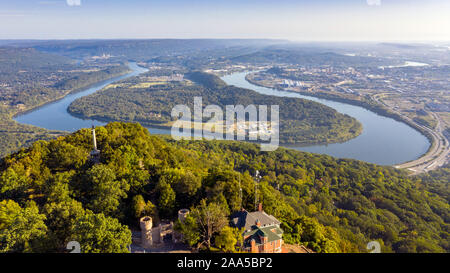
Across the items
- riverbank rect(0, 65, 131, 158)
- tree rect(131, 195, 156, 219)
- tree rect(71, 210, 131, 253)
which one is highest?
tree rect(71, 210, 131, 253)

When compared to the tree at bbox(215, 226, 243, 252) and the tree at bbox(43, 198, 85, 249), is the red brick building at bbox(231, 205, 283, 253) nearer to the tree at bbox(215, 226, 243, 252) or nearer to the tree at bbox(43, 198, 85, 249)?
the tree at bbox(215, 226, 243, 252)

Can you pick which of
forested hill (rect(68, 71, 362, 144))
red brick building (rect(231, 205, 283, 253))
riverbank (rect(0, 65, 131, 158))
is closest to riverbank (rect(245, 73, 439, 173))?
forested hill (rect(68, 71, 362, 144))

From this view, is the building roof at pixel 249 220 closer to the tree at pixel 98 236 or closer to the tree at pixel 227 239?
the tree at pixel 227 239

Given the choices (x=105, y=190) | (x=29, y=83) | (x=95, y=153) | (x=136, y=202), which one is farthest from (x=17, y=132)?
(x=29, y=83)

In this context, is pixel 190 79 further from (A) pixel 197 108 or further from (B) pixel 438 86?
(B) pixel 438 86

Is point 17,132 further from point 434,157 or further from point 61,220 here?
point 434,157

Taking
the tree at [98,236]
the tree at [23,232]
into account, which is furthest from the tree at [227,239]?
the tree at [23,232]

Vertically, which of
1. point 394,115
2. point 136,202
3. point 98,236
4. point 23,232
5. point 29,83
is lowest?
point 394,115
